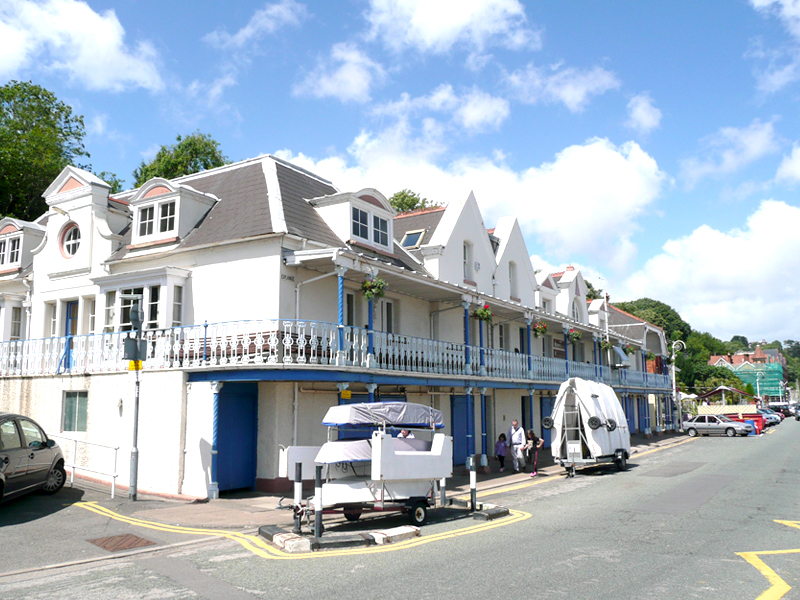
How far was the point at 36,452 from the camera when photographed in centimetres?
1245

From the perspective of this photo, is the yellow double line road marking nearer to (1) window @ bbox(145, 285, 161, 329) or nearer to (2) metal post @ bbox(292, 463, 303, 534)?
(2) metal post @ bbox(292, 463, 303, 534)

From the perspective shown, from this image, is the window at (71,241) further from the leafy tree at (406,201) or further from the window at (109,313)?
the leafy tree at (406,201)

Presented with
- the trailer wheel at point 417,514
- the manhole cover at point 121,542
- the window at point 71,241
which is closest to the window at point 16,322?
the window at point 71,241

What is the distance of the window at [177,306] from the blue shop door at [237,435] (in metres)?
3.15

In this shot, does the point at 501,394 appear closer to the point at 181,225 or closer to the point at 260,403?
the point at 260,403

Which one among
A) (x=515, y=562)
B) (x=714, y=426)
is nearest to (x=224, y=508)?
(x=515, y=562)

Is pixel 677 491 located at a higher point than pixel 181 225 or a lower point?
lower

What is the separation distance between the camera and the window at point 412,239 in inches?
936

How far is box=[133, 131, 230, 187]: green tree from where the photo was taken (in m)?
35.5

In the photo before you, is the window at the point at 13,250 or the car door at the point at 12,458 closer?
the car door at the point at 12,458

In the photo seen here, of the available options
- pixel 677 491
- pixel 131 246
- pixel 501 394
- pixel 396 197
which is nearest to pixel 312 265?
pixel 131 246

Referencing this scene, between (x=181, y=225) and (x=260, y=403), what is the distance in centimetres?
595

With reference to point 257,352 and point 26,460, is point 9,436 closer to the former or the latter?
point 26,460

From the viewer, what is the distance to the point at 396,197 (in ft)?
136
